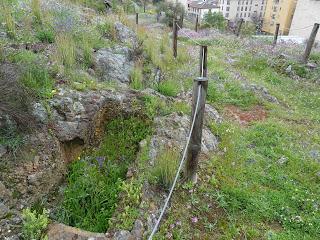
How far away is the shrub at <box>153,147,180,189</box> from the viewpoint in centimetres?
339

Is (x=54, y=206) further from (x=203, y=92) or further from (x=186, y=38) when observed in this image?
(x=186, y=38)

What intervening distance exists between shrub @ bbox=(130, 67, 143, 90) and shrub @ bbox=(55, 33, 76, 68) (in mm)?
1286

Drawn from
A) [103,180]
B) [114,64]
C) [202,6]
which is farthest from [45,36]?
[202,6]

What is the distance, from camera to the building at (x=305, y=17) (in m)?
31.9

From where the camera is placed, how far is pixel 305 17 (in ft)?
110

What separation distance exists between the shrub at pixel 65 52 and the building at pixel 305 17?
107 ft

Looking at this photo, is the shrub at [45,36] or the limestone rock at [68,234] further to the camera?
the shrub at [45,36]

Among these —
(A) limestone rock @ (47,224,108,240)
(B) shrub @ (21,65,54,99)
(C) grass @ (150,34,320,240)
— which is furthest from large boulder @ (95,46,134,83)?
(A) limestone rock @ (47,224,108,240)

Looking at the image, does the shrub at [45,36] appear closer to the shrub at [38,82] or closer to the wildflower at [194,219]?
the shrub at [38,82]

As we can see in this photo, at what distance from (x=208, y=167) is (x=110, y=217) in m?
1.74

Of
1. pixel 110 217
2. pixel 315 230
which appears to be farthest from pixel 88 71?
pixel 315 230

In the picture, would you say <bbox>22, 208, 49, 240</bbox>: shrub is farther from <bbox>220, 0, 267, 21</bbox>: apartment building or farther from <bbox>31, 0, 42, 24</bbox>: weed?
<bbox>220, 0, 267, 21</bbox>: apartment building

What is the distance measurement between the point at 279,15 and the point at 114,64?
4631 centimetres

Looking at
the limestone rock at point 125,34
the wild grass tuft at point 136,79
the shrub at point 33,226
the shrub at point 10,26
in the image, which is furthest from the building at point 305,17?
the shrub at point 33,226
